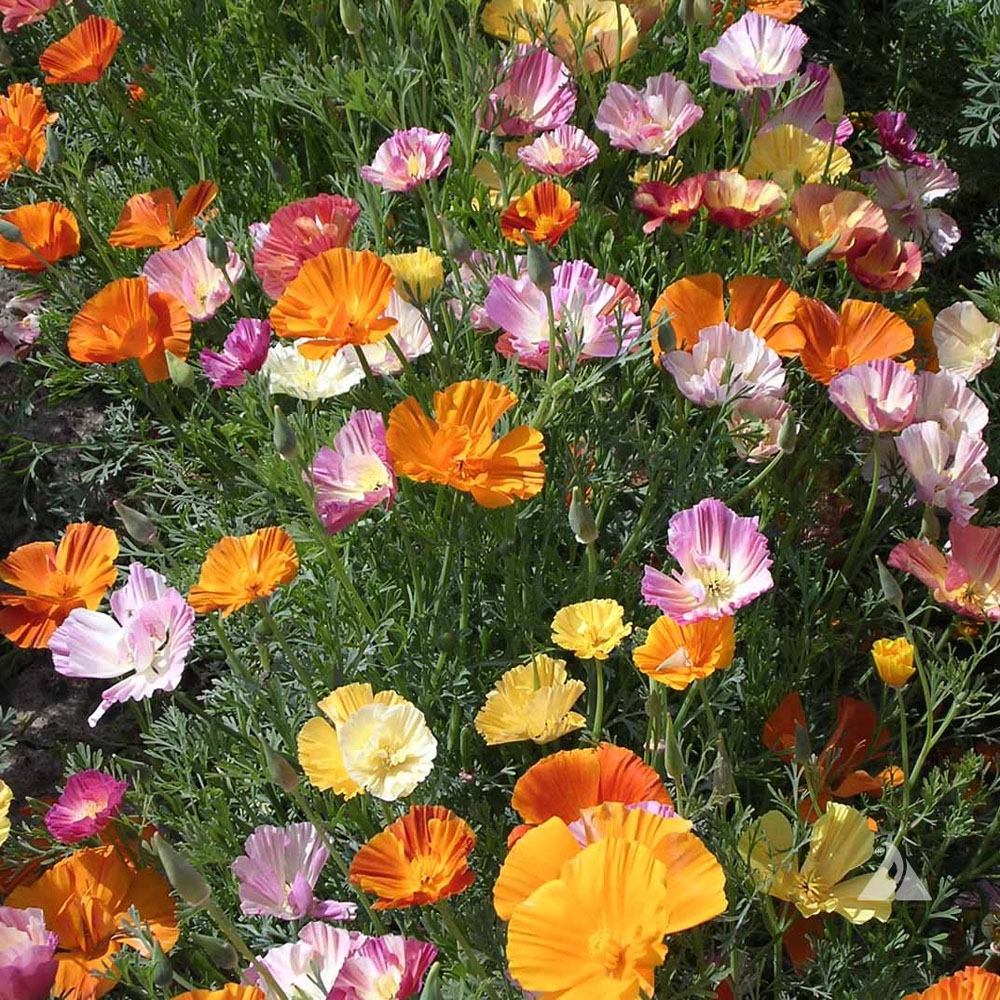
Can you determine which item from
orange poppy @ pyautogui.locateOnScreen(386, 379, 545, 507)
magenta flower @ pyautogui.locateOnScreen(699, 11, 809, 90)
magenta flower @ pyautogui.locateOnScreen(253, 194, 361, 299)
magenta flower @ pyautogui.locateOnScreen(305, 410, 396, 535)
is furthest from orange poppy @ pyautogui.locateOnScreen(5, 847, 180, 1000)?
magenta flower @ pyautogui.locateOnScreen(699, 11, 809, 90)

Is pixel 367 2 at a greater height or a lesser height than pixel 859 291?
greater

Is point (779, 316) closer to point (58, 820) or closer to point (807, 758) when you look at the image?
point (807, 758)

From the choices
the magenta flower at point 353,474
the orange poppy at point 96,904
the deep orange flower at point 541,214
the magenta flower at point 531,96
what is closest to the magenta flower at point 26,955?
the orange poppy at point 96,904

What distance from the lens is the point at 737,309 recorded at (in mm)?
1660

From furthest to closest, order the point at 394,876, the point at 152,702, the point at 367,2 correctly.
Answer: the point at 367,2 < the point at 152,702 < the point at 394,876

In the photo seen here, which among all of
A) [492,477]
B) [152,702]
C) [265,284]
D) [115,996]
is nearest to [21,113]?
[265,284]

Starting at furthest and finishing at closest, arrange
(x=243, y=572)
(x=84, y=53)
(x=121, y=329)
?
(x=84, y=53)
(x=121, y=329)
(x=243, y=572)

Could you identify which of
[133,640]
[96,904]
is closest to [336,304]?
[133,640]

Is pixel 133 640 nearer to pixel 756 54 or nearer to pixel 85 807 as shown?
pixel 85 807

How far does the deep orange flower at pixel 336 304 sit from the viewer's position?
144cm

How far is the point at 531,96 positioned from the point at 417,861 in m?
1.16

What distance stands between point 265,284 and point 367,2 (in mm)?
651

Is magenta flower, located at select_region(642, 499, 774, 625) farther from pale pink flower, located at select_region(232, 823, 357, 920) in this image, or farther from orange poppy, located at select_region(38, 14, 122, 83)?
orange poppy, located at select_region(38, 14, 122, 83)

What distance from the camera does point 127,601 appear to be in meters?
1.43
